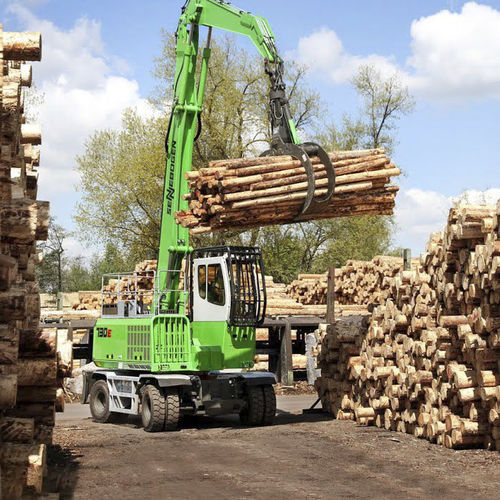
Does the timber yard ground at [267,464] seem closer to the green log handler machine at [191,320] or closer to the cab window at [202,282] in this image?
the green log handler machine at [191,320]

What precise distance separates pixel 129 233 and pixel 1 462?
2967 centimetres

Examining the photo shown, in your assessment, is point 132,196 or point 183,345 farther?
point 132,196

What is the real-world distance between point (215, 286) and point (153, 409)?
243 centimetres

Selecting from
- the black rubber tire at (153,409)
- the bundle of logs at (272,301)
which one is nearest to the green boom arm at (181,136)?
the black rubber tire at (153,409)

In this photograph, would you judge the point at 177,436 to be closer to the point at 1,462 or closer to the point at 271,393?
the point at 271,393

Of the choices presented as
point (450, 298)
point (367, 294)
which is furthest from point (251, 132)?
point (450, 298)

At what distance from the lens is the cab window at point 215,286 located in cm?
1556

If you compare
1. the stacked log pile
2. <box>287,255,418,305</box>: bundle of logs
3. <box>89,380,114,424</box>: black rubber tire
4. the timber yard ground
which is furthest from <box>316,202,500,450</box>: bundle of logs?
<box>287,255,418,305</box>: bundle of logs

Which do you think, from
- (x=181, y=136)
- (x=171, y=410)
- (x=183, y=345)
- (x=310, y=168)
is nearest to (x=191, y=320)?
(x=183, y=345)

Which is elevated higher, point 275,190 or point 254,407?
point 275,190

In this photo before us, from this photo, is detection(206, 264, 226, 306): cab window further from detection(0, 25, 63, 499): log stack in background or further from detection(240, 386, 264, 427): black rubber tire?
detection(0, 25, 63, 499): log stack in background

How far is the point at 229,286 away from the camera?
15.4 metres

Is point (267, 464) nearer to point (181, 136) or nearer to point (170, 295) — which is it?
point (170, 295)

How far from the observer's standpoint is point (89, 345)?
2317 cm
